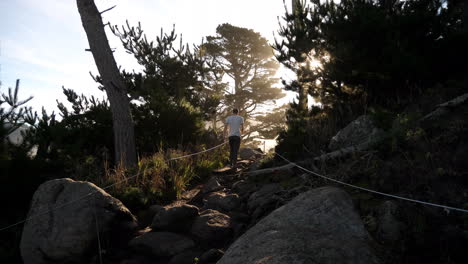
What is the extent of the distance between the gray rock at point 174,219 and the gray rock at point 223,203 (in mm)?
608

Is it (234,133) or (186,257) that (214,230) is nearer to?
(186,257)

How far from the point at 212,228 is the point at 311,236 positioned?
5.94ft

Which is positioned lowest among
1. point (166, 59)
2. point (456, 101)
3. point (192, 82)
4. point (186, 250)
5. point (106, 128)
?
point (186, 250)

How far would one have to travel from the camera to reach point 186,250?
369 centimetres

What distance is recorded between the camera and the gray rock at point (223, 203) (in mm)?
4844

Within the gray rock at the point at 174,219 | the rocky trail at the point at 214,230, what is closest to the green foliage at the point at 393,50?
the rocky trail at the point at 214,230

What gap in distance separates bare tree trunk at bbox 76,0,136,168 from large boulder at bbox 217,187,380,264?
5.97 meters

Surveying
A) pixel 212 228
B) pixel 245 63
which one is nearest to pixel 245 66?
pixel 245 63

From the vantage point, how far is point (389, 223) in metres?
2.40

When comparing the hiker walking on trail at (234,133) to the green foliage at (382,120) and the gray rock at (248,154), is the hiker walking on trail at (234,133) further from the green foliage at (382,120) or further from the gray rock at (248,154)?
the green foliage at (382,120)

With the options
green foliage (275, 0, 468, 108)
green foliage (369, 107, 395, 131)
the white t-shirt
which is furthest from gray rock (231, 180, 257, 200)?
green foliage (275, 0, 468, 108)

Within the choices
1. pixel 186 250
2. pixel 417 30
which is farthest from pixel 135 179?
pixel 417 30

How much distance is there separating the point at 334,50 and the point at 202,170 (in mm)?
4573

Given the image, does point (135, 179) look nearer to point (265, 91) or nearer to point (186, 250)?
point (186, 250)
